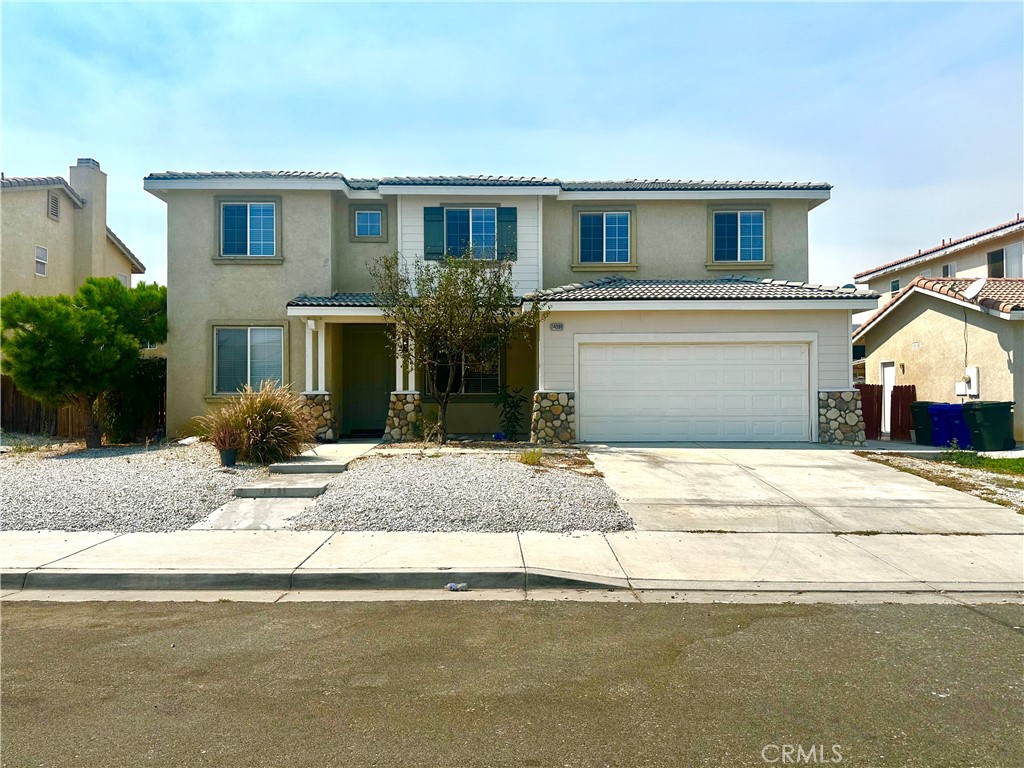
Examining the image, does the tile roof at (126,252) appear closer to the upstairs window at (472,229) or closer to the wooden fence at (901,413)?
the upstairs window at (472,229)

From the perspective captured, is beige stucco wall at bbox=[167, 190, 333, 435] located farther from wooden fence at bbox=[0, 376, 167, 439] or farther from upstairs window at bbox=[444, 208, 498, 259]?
upstairs window at bbox=[444, 208, 498, 259]

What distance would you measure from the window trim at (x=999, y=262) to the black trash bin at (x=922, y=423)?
33.5 feet

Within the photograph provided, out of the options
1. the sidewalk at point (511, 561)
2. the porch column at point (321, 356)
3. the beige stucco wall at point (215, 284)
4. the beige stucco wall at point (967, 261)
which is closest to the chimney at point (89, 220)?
the beige stucco wall at point (215, 284)

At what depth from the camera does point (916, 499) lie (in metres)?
10.2

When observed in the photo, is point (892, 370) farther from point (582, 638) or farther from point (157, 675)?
point (157, 675)

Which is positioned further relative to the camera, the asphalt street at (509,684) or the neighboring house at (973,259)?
the neighboring house at (973,259)

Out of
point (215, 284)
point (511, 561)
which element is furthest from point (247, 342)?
point (511, 561)

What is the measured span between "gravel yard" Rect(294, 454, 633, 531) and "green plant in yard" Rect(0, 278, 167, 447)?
7659mm

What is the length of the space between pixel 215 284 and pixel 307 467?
26.1 ft

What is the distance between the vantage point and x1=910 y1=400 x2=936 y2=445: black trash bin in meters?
16.8

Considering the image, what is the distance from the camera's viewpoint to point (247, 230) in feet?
57.9

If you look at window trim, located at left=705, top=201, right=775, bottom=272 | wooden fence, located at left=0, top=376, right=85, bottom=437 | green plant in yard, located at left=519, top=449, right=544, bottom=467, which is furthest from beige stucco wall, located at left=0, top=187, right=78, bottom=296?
window trim, located at left=705, top=201, right=775, bottom=272

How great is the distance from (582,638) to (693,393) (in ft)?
37.2

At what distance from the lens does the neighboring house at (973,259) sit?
2330 cm
